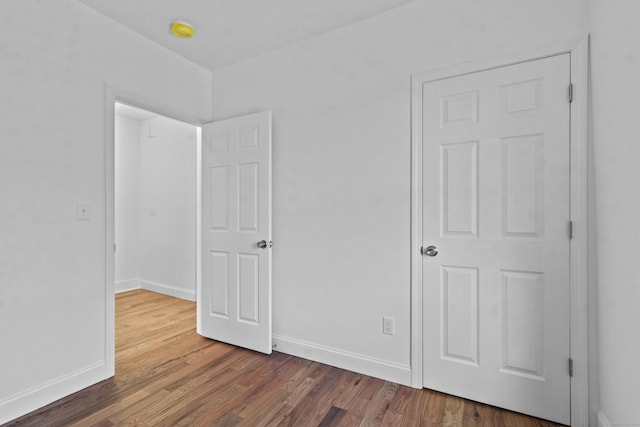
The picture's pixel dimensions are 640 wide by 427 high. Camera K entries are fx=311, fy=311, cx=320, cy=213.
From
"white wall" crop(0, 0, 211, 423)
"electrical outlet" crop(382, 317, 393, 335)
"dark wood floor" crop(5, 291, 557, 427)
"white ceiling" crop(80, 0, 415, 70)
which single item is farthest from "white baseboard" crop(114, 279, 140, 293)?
"electrical outlet" crop(382, 317, 393, 335)

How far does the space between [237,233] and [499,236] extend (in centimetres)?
202

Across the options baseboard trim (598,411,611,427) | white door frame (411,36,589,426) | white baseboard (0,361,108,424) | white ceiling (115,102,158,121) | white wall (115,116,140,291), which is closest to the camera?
baseboard trim (598,411,611,427)

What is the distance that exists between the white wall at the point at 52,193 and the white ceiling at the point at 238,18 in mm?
204

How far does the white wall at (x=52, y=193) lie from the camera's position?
1789mm

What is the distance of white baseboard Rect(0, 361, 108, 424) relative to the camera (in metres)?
1.76

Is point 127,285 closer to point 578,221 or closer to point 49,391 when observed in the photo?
point 49,391

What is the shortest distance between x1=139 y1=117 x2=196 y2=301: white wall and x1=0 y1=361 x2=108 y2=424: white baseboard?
6.67ft

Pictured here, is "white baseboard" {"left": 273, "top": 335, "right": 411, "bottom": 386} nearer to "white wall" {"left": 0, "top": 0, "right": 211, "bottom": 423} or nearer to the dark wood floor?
the dark wood floor

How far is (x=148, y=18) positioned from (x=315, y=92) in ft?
4.32

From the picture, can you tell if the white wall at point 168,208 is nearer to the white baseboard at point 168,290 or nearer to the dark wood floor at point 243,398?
the white baseboard at point 168,290

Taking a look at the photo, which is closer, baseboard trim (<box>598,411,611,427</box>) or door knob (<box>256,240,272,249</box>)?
baseboard trim (<box>598,411,611,427</box>)

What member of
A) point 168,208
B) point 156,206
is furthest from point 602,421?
point 156,206

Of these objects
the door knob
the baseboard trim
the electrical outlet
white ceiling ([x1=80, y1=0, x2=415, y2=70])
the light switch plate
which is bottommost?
the baseboard trim

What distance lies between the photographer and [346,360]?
2.35 m
